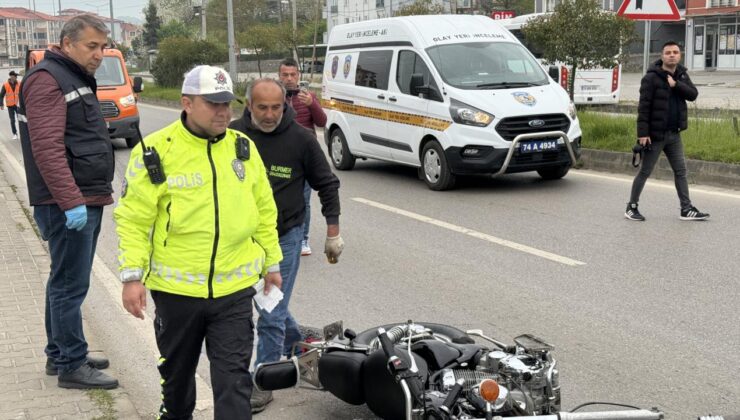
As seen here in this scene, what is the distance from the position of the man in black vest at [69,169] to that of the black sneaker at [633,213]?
Answer: 6.34 metres

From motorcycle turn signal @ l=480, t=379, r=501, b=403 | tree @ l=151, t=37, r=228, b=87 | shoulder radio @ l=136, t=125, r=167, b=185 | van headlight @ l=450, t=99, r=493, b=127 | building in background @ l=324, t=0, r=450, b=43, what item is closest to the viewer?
motorcycle turn signal @ l=480, t=379, r=501, b=403

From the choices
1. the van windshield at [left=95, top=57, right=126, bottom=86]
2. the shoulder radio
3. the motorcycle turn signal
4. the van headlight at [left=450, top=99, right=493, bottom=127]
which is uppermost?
the van windshield at [left=95, top=57, right=126, bottom=86]

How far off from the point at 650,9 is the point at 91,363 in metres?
10.5

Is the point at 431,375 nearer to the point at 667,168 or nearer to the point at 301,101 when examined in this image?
the point at 301,101

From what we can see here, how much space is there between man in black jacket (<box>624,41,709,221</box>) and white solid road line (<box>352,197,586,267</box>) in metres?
1.71

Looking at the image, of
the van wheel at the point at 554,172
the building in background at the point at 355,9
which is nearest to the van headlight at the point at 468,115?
the van wheel at the point at 554,172

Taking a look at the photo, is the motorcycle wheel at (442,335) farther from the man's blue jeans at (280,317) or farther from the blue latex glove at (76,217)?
the blue latex glove at (76,217)

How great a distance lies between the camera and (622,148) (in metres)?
14.0

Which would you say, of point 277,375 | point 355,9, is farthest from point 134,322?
point 355,9

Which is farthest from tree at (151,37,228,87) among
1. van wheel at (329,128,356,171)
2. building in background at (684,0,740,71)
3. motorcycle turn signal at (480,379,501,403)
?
motorcycle turn signal at (480,379,501,403)

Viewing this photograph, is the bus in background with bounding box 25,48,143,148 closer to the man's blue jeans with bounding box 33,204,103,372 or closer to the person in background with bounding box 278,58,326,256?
the person in background with bounding box 278,58,326,256

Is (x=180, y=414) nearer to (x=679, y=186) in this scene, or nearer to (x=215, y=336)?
(x=215, y=336)

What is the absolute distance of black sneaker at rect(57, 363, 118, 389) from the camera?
5023 millimetres

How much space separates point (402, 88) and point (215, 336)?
9.43 metres
